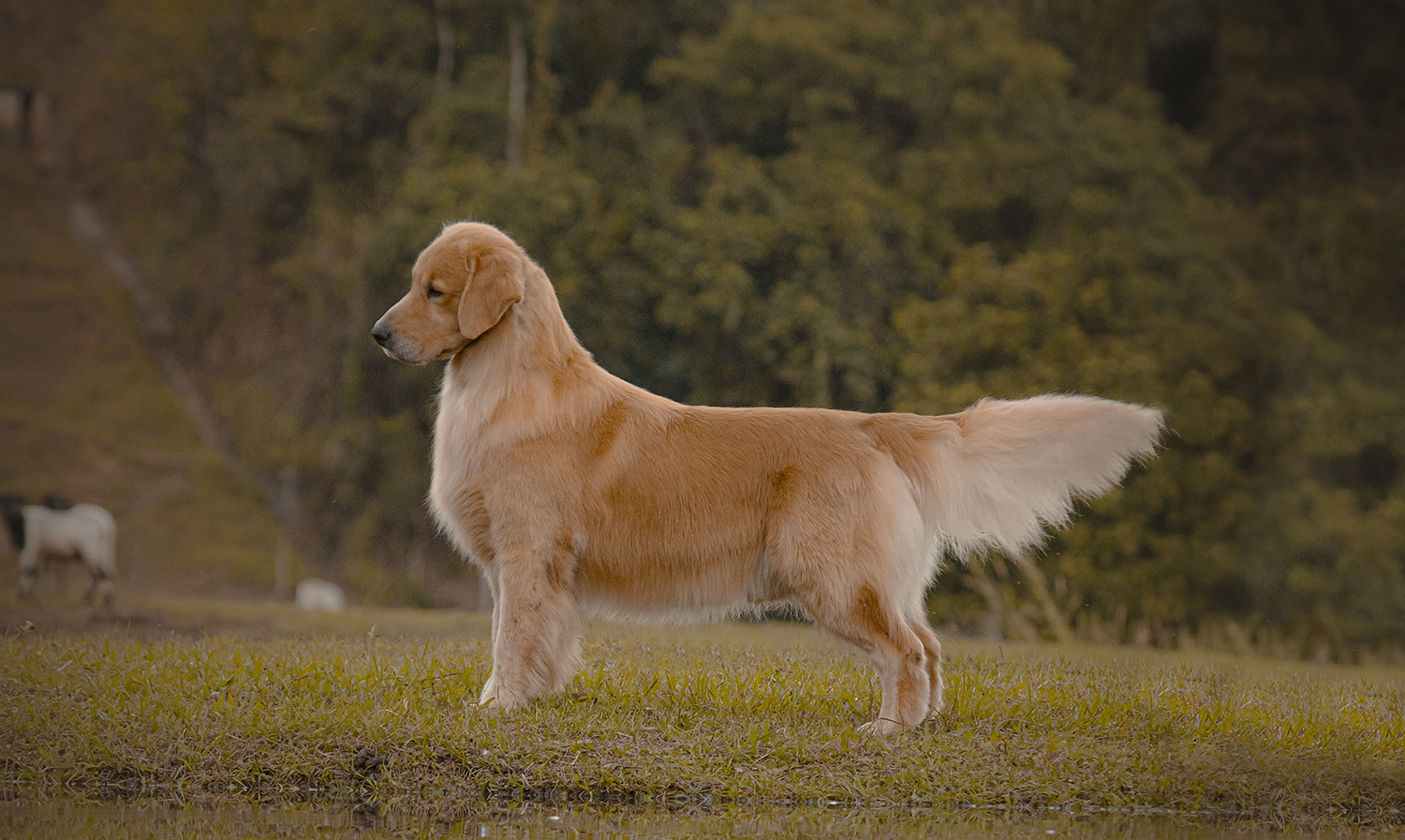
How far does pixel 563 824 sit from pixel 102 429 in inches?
1124

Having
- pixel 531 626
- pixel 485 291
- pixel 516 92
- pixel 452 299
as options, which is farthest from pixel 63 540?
pixel 516 92

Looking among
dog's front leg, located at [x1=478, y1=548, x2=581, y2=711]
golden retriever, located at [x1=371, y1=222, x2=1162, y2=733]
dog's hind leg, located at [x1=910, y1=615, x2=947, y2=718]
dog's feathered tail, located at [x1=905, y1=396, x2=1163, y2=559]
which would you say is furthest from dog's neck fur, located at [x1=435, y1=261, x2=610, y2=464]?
dog's hind leg, located at [x1=910, y1=615, x2=947, y2=718]

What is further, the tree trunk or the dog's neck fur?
the tree trunk

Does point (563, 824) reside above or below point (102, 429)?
below

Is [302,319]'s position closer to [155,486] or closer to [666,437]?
[155,486]

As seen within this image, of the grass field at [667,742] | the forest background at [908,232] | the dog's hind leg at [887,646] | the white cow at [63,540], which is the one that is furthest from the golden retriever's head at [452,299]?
the forest background at [908,232]

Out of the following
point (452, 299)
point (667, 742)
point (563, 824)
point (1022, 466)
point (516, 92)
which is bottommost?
point (563, 824)

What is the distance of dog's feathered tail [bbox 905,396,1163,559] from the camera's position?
534cm

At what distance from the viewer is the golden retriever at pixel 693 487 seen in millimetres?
5344

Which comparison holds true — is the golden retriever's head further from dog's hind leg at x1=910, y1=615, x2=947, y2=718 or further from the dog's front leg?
dog's hind leg at x1=910, y1=615, x2=947, y2=718

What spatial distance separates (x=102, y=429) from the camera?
29359 mm

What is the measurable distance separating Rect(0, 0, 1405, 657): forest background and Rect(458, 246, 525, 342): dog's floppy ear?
13058 mm

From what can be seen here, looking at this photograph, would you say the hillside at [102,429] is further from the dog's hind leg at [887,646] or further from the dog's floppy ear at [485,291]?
the dog's hind leg at [887,646]

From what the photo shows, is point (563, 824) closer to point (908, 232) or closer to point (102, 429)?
point (908, 232)
